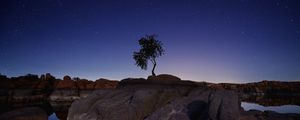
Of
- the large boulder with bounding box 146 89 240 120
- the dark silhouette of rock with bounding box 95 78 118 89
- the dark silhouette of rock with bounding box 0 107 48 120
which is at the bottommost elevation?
the dark silhouette of rock with bounding box 0 107 48 120

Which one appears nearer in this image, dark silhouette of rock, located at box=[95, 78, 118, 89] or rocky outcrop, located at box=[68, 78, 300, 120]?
rocky outcrop, located at box=[68, 78, 300, 120]

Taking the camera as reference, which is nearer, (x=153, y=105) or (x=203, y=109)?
(x=203, y=109)

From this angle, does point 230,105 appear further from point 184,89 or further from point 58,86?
point 58,86

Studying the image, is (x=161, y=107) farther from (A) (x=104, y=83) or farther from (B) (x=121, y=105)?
(A) (x=104, y=83)

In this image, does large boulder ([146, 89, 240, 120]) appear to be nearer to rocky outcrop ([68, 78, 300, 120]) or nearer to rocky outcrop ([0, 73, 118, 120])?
rocky outcrop ([68, 78, 300, 120])

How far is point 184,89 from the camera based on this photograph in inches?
696

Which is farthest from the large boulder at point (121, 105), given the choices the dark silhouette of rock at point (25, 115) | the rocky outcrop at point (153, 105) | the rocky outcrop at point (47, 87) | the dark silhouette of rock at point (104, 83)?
the dark silhouette of rock at point (104, 83)

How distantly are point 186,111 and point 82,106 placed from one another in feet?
22.7

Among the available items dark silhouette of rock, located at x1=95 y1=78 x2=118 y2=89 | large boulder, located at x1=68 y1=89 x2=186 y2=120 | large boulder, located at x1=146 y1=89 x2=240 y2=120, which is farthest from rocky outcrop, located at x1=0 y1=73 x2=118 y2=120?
large boulder, located at x1=146 y1=89 x2=240 y2=120

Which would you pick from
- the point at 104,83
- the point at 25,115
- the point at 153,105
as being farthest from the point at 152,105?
the point at 104,83

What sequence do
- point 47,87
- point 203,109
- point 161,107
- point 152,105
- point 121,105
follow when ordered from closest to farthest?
point 203,109 < point 121,105 < point 161,107 < point 152,105 < point 47,87

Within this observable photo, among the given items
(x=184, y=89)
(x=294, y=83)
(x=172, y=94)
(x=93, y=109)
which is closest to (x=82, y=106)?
(x=93, y=109)

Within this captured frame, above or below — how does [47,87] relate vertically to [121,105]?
above

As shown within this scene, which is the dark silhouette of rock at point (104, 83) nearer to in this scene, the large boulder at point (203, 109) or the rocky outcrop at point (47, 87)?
the rocky outcrop at point (47, 87)
